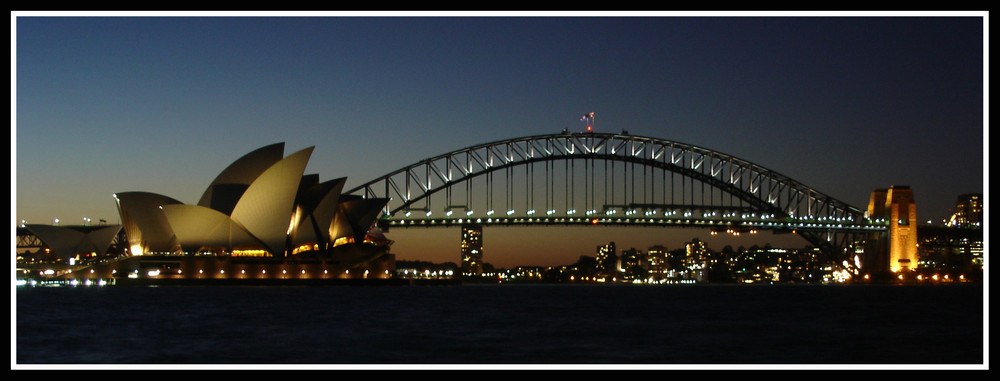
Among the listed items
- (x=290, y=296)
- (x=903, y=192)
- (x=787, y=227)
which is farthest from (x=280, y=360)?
(x=903, y=192)

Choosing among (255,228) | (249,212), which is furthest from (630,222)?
(249,212)

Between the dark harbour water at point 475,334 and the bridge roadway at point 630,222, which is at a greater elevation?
the bridge roadway at point 630,222

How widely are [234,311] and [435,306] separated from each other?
11.5 metres

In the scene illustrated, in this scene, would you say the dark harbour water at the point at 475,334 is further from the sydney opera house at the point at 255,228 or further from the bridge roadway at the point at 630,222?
the bridge roadway at the point at 630,222

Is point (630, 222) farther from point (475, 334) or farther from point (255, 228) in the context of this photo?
point (475, 334)

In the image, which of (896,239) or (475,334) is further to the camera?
(896,239)

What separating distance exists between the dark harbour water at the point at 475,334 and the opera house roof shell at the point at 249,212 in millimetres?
A: 19905

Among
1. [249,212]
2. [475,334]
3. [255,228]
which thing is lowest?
[475,334]

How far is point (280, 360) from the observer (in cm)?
2939

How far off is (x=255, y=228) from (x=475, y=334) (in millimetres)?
46291

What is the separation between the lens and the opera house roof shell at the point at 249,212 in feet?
254

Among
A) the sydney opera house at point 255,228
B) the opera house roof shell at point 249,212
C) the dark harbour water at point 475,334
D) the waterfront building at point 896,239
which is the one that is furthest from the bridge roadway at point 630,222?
the dark harbour water at point 475,334

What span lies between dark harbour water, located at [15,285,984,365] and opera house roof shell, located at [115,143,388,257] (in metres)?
19.9

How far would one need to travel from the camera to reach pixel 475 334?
1494 inches
